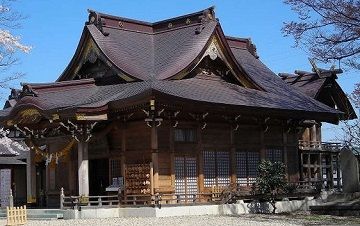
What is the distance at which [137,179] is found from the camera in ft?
82.3

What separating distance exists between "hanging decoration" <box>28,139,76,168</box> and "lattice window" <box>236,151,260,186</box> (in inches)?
305

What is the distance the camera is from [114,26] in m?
30.4

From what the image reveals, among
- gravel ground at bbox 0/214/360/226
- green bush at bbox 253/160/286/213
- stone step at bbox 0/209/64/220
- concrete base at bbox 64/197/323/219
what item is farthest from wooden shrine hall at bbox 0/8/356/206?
gravel ground at bbox 0/214/360/226

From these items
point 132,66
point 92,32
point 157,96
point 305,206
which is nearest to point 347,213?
point 305,206

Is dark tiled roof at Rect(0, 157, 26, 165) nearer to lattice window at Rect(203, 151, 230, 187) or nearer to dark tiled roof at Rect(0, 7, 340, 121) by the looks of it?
dark tiled roof at Rect(0, 7, 340, 121)

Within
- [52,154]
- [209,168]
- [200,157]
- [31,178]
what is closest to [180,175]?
[200,157]

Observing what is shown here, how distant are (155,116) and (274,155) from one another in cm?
827

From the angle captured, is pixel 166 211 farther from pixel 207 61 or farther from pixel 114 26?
pixel 114 26

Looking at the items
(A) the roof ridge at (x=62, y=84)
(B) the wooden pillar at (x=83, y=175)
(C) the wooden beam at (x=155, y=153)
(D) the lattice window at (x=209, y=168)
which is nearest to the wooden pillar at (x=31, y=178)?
(A) the roof ridge at (x=62, y=84)

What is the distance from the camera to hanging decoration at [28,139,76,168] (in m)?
26.2

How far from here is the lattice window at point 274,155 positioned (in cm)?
2959

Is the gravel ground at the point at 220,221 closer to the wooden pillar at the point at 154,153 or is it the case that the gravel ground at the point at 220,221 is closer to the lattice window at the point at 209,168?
the wooden pillar at the point at 154,153

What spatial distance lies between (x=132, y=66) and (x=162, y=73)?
171 cm

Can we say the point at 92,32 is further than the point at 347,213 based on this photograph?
Yes
